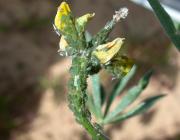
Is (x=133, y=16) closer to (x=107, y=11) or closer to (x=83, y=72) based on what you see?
(x=107, y=11)

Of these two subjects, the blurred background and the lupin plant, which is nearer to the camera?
the lupin plant

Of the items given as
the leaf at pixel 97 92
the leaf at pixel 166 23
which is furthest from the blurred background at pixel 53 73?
the leaf at pixel 166 23

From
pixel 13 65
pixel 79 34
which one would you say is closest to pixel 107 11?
pixel 13 65

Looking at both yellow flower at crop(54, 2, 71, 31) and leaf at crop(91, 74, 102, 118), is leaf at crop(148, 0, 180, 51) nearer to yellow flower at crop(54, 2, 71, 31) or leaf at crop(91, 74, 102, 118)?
yellow flower at crop(54, 2, 71, 31)

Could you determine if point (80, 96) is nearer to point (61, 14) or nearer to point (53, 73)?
point (61, 14)

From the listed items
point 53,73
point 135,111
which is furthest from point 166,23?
point 53,73

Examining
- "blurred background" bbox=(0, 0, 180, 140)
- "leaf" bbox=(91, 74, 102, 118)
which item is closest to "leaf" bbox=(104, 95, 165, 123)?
"leaf" bbox=(91, 74, 102, 118)
